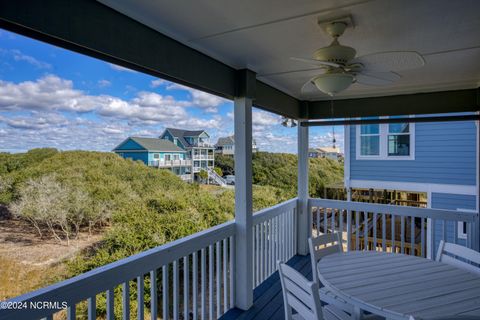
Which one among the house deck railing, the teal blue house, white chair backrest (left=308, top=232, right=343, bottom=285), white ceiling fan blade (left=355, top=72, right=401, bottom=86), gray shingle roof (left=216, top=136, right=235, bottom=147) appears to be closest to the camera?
white ceiling fan blade (left=355, top=72, right=401, bottom=86)

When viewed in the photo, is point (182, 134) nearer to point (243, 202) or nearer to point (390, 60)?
point (243, 202)

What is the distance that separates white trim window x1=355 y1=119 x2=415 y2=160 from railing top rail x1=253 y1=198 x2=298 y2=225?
2761mm

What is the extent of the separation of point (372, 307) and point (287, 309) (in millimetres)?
517

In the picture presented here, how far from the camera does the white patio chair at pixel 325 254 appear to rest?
2.20m

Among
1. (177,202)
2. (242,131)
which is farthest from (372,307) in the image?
(177,202)

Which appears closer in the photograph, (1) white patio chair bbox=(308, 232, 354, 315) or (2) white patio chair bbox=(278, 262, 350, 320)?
(2) white patio chair bbox=(278, 262, 350, 320)

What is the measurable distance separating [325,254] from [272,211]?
113 cm

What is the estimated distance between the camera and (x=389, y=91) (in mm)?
3816

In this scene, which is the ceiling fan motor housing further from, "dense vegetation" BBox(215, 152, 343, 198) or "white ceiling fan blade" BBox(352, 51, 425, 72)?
"dense vegetation" BBox(215, 152, 343, 198)

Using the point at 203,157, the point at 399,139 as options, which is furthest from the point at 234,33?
the point at 399,139

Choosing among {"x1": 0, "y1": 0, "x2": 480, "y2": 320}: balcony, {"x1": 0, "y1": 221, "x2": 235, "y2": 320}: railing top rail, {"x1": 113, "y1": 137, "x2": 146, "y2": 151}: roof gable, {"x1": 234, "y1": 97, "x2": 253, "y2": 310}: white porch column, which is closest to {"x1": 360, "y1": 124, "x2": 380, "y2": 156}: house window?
{"x1": 0, "y1": 0, "x2": 480, "y2": 320}: balcony

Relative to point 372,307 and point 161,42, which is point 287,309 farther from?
point 161,42

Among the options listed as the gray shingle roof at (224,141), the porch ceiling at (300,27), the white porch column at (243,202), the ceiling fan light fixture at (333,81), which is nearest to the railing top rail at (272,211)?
the white porch column at (243,202)

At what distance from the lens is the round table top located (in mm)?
1554
